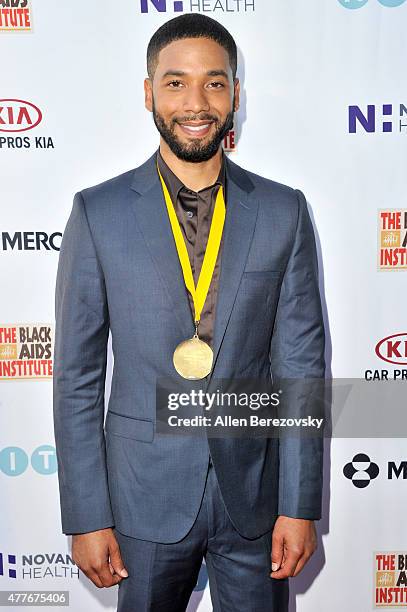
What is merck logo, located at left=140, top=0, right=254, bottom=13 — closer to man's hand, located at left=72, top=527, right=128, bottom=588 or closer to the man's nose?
the man's nose

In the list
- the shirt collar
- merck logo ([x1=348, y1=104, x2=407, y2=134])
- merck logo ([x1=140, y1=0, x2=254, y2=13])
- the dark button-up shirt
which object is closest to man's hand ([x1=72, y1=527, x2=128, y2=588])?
the dark button-up shirt

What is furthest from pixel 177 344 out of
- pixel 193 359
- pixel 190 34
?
pixel 190 34

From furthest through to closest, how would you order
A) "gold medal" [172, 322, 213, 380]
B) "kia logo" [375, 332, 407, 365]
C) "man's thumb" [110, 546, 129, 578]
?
"kia logo" [375, 332, 407, 365] < "man's thumb" [110, 546, 129, 578] < "gold medal" [172, 322, 213, 380]

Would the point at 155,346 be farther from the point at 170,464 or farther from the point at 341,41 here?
the point at 341,41

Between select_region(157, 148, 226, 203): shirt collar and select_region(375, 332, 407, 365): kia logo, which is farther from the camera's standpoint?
select_region(375, 332, 407, 365): kia logo

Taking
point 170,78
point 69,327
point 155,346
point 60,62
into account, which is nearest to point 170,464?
point 155,346

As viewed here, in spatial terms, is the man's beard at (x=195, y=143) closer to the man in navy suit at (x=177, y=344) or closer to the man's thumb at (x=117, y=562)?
the man in navy suit at (x=177, y=344)

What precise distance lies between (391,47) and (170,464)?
170 centimetres

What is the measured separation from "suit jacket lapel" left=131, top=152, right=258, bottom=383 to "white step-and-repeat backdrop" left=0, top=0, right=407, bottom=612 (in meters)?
0.65

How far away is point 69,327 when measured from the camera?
1.86 meters

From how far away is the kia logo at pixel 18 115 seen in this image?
2475 mm

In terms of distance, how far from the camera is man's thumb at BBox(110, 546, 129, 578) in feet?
6.36

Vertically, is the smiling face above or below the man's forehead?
below

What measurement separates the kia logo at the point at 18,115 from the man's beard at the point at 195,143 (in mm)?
748
